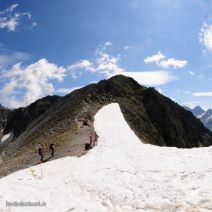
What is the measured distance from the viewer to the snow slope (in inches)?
792

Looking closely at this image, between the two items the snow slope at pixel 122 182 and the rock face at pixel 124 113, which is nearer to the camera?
the snow slope at pixel 122 182

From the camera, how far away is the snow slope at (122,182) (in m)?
20.1

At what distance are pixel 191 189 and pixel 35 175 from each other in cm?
1361

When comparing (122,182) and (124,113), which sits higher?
(124,113)

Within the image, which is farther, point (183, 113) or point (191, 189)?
point (183, 113)

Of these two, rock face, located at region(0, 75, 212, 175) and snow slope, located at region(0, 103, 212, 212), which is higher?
rock face, located at region(0, 75, 212, 175)

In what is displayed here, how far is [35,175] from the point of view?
29.4m

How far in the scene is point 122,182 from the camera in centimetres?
2500

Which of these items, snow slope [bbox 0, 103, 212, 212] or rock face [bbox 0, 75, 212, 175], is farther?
rock face [bbox 0, 75, 212, 175]

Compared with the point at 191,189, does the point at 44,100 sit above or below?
above

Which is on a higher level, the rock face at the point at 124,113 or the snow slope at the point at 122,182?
the rock face at the point at 124,113

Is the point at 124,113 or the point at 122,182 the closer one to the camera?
the point at 122,182

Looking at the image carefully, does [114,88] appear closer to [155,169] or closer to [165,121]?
[165,121]

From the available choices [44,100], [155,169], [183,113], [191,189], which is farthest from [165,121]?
[44,100]
